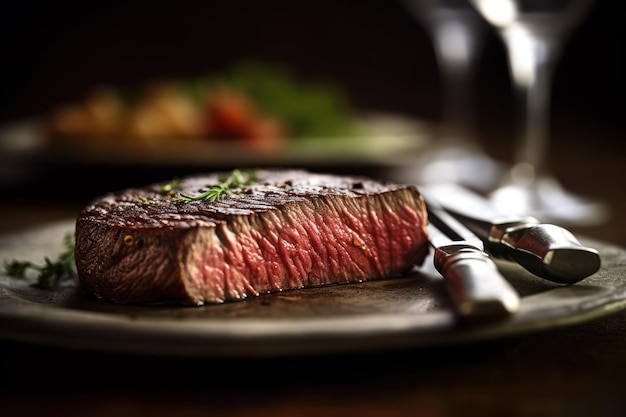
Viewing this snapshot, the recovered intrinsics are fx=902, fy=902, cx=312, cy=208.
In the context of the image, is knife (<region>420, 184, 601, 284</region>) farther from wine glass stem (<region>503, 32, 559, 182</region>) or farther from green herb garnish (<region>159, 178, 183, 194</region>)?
wine glass stem (<region>503, 32, 559, 182</region>)

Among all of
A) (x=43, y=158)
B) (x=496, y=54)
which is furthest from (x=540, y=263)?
(x=496, y=54)

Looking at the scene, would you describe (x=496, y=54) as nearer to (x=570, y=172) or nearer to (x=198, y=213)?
(x=570, y=172)

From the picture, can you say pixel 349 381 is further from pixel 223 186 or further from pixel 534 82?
pixel 534 82

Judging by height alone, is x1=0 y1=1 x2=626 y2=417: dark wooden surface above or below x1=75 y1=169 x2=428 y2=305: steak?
below

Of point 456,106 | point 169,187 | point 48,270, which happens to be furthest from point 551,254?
point 456,106

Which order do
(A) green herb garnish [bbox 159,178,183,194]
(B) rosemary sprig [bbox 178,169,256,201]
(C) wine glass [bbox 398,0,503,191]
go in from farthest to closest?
(C) wine glass [bbox 398,0,503,191], (A) green herb garnish [bbox 159,178,183,194], (B) rosemary sprig [bbox 178,169,256,201]

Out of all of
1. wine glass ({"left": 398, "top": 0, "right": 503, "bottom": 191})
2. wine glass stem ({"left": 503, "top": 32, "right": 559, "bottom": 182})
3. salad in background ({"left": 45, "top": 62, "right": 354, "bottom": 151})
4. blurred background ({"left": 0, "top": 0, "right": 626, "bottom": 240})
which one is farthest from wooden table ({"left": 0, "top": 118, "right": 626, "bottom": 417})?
blurred background ({"left": 0, "top": 0, "right": 626, "bottom": 240})
